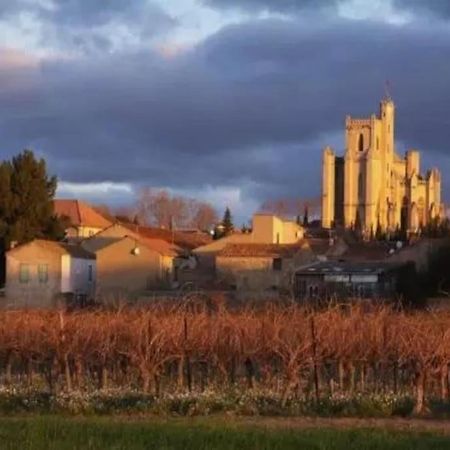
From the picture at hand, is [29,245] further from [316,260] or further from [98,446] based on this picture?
[98,446]

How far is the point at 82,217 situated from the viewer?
102000 millimetres

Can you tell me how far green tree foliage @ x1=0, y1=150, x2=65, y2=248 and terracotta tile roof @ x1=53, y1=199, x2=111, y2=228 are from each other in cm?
2865

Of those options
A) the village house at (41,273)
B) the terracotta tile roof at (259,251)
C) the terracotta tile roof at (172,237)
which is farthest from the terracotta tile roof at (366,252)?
the village house at (41,273)

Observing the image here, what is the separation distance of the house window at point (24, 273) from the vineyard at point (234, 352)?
32.9 meters

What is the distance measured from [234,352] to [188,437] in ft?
43.9

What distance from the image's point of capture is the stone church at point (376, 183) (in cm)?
15700

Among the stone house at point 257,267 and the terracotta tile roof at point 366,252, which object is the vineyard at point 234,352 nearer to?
the stone house at point 257,267

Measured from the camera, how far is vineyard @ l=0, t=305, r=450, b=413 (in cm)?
2570

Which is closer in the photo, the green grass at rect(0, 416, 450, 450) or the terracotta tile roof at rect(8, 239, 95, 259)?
the green grass at rect(0, 416, 450, 450)

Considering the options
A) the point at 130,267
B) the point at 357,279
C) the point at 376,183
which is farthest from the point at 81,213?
the point at 376,183

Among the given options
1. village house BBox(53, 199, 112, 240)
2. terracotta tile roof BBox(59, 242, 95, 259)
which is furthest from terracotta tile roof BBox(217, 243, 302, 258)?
village house BBox(53, 199, 112, 240)

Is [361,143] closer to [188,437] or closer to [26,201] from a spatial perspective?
[26,201]

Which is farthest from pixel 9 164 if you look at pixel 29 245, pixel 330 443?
pixel 330 443

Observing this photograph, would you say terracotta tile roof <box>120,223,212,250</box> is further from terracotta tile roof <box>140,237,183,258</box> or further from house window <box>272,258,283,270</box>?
house window <box>272,258,283,270</box>
